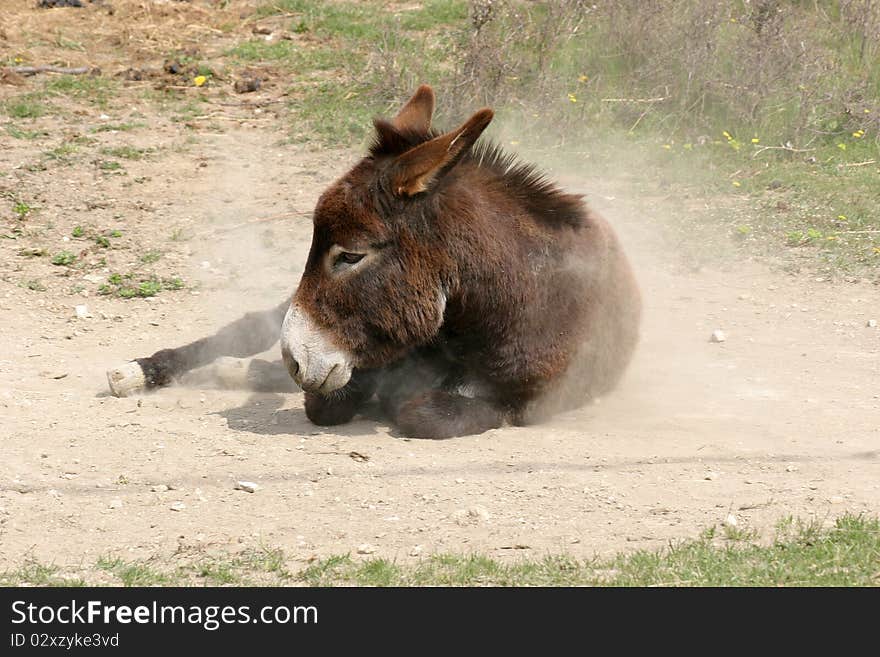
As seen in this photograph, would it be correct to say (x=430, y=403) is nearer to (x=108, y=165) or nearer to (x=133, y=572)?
(x=133, y=572)

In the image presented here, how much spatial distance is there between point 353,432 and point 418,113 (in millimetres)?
1912

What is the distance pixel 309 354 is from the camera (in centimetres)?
588

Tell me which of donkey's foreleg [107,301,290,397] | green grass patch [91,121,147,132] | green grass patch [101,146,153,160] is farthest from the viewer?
green grass patch [91,121,147,132]

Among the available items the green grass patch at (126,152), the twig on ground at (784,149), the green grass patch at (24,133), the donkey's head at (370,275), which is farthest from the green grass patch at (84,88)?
the donkey's head at (370,275)

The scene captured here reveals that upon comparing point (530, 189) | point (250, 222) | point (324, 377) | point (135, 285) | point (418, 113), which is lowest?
point (135, 285)

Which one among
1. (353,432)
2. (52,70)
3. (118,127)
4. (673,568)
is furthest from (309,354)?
(52,70)

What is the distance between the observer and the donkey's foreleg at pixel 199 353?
6840mm

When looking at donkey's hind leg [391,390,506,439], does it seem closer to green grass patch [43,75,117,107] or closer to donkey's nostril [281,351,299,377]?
donkey's nostril [281,351,299,377]

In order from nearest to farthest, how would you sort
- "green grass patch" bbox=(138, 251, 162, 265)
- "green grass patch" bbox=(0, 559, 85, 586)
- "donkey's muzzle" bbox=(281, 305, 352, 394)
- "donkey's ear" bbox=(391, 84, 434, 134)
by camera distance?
"green grass patch" bbox=(0, 559, 85, 586), "donkey's muzzle" bbox=(281, 305, 352, 394), "donkey's ear" bbox=(391, 84, 434, 134), "green grass patch" bbox=(138, 251, 162, 265)

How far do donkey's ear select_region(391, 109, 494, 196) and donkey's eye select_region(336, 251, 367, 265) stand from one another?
37 cm

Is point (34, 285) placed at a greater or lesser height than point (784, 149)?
lesser

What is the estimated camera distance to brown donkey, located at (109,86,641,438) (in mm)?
5910

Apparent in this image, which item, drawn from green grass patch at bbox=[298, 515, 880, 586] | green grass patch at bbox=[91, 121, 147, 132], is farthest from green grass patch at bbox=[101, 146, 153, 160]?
green grass patch at bbox=[298, 515, 880, 586]
